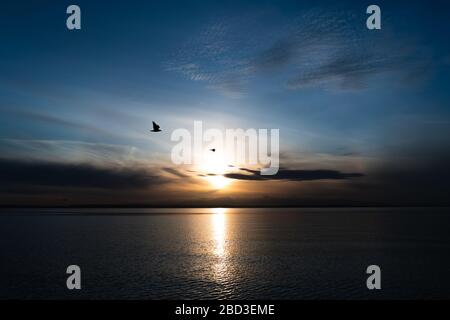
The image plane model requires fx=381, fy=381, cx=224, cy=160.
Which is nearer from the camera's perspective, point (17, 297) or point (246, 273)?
point (17, 297)

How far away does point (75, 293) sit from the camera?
37562mm

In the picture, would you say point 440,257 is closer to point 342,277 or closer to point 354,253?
point 354,253

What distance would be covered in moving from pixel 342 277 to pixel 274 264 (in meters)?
12.0

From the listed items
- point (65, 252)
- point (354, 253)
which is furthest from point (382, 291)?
point (65, 252)

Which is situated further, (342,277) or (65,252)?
(65,252)

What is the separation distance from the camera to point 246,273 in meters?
48.3
